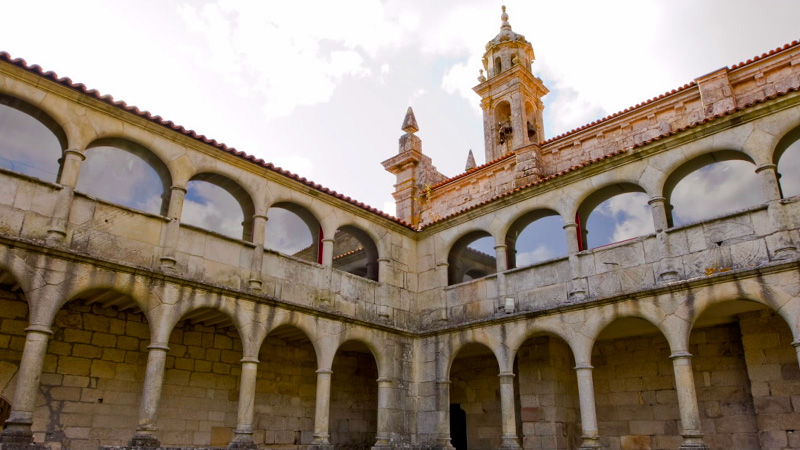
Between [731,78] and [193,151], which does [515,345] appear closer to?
[193,151]

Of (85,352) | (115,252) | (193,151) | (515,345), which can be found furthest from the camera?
(515,345)

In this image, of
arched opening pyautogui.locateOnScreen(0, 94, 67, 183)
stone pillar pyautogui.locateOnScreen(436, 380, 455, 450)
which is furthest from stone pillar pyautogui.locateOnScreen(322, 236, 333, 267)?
arched opening pyautogui.locateOnScreen(0, 94, 67, 183)

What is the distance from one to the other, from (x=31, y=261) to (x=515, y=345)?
24.7ft

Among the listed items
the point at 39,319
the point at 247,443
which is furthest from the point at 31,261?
the point at 247,443

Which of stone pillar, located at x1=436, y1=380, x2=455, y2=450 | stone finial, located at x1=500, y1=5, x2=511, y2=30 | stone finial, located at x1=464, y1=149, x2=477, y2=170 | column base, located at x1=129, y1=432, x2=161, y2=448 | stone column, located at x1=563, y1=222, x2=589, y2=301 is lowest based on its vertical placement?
column base, located at x1=129, y1=432, x2=161, y2=448

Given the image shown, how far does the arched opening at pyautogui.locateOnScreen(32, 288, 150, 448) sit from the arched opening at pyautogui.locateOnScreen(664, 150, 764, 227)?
28.5 feet

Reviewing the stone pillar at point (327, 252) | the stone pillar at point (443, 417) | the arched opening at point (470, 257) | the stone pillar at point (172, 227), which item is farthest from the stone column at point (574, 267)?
the stone pillar at point (172, 227)

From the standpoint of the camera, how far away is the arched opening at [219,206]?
393 inches

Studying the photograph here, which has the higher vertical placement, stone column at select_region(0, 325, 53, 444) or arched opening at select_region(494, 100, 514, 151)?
arched opening at select_region(494, 100, 514, 151)

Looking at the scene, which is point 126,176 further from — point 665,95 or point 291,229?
point 665,95

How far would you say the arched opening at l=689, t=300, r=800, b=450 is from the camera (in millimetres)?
8773

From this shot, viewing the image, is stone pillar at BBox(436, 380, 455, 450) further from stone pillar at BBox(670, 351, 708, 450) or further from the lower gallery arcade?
stone pillar at BBox(670, 351, 708, 450)

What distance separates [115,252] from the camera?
329 inches

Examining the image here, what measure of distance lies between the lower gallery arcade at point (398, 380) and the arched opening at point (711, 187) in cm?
150
